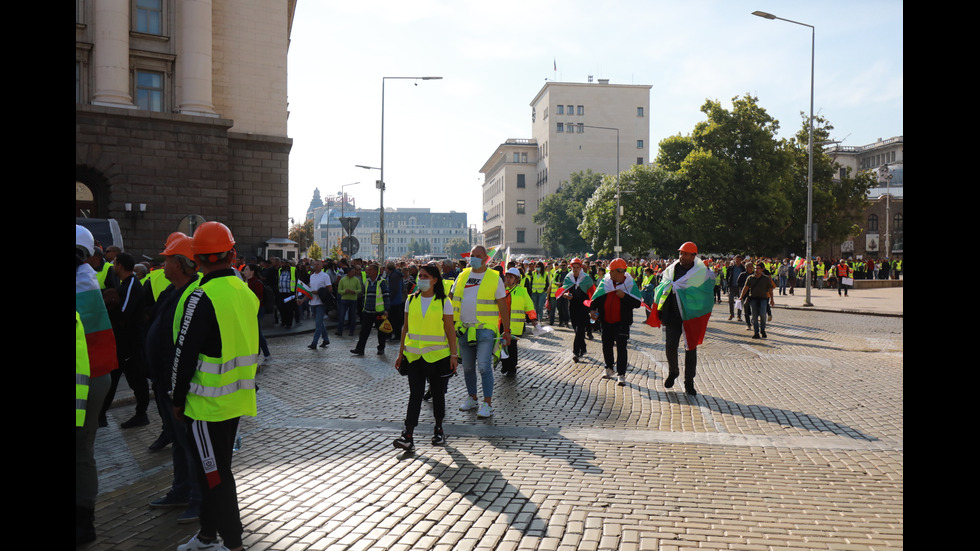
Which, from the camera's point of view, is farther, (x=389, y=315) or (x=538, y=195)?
(x=538, y=195)

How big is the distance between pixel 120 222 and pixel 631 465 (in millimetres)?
24625

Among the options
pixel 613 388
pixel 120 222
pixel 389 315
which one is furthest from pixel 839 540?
pixel 120 222

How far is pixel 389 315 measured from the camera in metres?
16.4

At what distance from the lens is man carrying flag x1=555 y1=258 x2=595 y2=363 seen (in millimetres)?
13672

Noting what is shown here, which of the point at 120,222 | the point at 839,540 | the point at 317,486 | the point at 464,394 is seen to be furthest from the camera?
the point at 120,222

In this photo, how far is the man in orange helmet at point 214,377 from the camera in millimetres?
4207

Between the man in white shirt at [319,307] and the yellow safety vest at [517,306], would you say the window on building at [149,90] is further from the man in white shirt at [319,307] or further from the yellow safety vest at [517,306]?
the yellow safety vest at [517,306]

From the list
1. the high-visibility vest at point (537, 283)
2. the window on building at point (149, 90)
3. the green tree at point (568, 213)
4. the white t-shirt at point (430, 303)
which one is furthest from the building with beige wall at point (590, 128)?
the white t-shirt at point (430, 303)

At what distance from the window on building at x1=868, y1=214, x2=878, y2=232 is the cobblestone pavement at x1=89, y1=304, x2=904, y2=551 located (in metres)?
82.2

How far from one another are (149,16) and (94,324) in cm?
2823

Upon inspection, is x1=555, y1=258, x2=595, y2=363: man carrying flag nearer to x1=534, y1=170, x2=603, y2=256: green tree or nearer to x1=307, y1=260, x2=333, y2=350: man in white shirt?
x1=307, y1=260, x2=333, y2=350: man in white shirt
